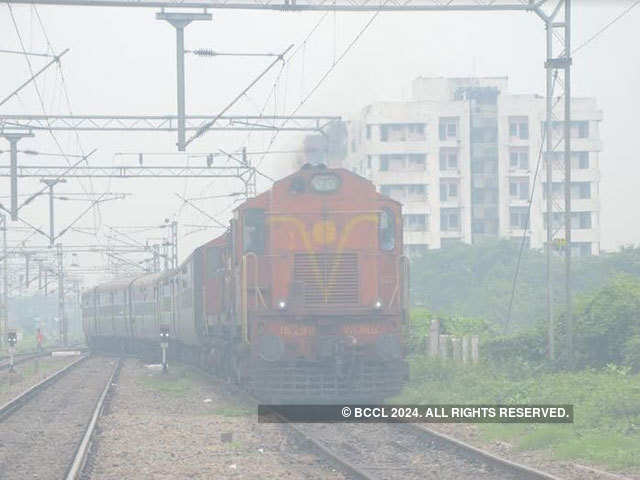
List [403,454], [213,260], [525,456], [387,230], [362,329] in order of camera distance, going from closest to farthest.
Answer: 1. [525,456]
2. [403,454]
3. [362,329]
4. [387,230]
5. [213,260]

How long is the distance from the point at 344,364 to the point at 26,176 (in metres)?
23.7

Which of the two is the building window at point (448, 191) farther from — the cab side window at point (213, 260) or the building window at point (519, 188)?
the cab side window at point (213, 260)

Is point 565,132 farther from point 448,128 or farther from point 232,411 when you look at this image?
point 448,128

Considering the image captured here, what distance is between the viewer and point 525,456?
507 inches

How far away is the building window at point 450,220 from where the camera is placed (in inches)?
3278

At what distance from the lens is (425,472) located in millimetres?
11828

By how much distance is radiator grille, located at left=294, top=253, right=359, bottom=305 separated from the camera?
1802 centimetres

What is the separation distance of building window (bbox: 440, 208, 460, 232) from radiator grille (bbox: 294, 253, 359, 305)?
65450mm

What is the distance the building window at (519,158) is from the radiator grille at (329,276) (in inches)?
2617

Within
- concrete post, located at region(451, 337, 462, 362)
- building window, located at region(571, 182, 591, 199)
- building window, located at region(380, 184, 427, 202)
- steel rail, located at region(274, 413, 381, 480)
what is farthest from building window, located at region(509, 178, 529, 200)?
steel rail, located at region(274, 413, 381, 480)

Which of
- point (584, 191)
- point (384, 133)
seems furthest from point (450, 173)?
point (584, 191)

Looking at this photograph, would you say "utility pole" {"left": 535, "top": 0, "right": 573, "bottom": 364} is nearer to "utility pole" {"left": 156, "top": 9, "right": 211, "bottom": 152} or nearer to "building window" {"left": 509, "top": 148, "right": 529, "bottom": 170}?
"utility pole" {"left": 156, "top": 9, "right": 211, "bottom": 152}

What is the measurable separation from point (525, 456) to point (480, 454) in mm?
781

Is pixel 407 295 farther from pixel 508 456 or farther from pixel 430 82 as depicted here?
pixel 430 82
